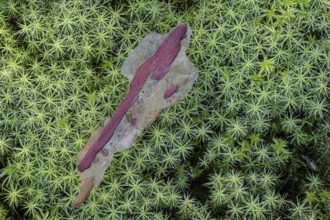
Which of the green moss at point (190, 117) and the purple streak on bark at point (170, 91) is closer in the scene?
the purple streak on bark at point (170, 91)

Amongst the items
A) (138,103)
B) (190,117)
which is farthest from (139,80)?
(190,117)

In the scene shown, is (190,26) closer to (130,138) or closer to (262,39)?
(262,39)

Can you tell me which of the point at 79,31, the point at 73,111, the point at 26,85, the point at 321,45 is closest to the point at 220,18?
the point at 321,45

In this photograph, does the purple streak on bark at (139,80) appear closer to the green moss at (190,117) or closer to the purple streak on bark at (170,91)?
the purple streak on bark at (170,91)

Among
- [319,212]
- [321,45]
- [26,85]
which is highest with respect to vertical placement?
[26,85]

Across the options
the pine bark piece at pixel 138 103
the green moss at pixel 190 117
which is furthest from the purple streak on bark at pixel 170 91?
the green moss at pixel 190 117

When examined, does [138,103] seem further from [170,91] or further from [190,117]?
[190,117]

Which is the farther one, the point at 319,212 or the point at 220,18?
the point at 220,18

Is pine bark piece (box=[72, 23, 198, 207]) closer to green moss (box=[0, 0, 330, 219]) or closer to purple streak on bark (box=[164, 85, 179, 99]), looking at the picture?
purple streak on bark (box=[164, 85, 179, 99])
